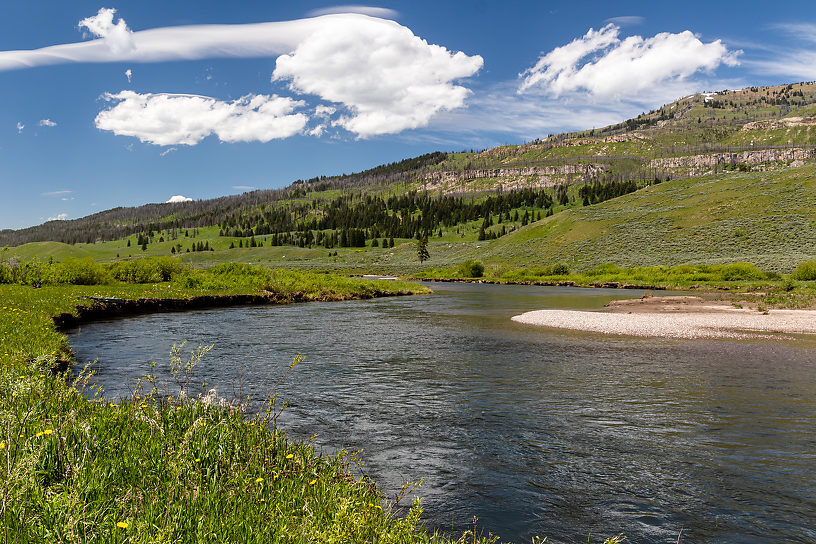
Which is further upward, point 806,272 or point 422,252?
point 422,252

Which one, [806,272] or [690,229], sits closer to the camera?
[806,272]

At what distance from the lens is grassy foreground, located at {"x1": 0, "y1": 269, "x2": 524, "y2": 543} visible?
448cm

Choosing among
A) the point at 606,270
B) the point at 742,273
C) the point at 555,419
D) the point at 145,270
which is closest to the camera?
the point at 555,419

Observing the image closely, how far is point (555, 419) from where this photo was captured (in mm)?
12727

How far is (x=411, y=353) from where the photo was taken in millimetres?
22469

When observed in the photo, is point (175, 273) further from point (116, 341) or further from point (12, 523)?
point (12, 523)

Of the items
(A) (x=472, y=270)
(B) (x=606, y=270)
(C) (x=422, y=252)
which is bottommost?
(B) (x=606, y=270)

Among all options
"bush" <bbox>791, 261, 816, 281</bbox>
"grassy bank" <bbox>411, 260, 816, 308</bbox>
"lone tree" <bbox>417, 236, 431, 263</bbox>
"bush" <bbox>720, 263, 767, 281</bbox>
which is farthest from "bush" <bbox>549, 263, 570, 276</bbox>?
"lone tree" <bbox>417, 236, 431, 263</bbox>

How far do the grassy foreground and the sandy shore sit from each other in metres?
26.9

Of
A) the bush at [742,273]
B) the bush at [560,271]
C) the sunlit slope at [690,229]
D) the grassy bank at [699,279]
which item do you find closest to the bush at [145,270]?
the grassy bank at [699,279]

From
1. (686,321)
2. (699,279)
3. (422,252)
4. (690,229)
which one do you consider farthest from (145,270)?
(690,229)

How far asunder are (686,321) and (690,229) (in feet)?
305

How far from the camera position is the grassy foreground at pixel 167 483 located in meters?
4.48

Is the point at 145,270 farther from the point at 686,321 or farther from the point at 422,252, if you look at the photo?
the point at 422,252
